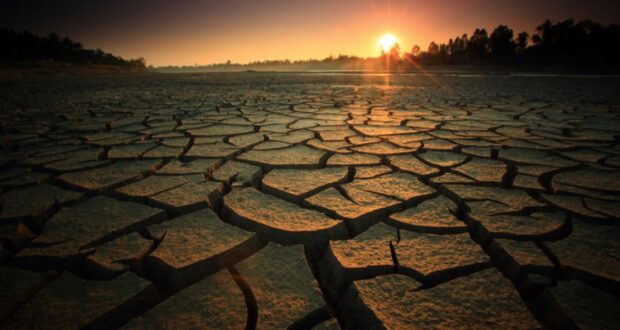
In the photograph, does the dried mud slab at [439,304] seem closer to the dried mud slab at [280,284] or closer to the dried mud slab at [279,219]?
the dried mud slab at [280,284]

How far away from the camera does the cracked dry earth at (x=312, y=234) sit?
679 millimetres

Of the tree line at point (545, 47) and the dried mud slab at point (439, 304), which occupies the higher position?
the tree line at point (545, 47)

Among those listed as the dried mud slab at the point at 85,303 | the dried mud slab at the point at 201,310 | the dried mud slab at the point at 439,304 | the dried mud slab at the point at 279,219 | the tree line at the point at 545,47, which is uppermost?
the tree line at the point at 545,47

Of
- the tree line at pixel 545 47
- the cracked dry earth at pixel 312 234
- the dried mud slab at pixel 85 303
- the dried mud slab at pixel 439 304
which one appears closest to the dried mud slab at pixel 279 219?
the cracked dry earth at pixel 312 234

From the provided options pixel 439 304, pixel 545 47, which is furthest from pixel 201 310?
pixel 545 47

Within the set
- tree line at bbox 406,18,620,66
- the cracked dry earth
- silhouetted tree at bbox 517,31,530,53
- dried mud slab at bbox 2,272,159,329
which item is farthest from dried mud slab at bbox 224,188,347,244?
silhouetted tree at bbox 517,31,530,53

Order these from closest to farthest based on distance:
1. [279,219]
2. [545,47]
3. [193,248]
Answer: [193,248], [279,219], [545,47]

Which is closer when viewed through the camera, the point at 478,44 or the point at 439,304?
the point at 439,304

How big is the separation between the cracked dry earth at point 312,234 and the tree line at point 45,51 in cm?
2082

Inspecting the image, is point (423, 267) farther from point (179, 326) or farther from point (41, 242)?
point (41, 242)

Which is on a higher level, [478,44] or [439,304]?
[478,44]

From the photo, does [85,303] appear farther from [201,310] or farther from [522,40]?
[522,40]

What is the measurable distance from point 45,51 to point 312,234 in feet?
87.6

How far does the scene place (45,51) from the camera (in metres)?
19.1
